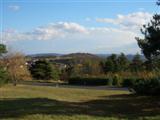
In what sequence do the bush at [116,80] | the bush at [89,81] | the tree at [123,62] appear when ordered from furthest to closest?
the tree at [123,62], the bush at [89,81], the bush at [116,80]

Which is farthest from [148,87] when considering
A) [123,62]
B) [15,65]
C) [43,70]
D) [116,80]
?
[43,70]

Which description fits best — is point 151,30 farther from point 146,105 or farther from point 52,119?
point 52,119

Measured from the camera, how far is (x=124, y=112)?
2017 cm

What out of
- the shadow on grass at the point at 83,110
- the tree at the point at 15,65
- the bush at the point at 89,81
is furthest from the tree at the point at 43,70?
the shadow on grass at the point at 83,110

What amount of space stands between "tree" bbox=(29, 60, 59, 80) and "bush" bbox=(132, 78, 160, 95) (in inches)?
1806

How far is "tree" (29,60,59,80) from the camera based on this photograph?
7675 centimetres

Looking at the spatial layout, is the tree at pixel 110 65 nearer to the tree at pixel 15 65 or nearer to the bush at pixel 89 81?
the bush at pixel 89 81

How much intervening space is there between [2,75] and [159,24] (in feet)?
62.6

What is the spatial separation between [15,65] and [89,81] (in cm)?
1087

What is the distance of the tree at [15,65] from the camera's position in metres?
57.8

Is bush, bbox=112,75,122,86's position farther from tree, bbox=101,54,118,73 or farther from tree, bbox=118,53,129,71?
tree, bbox=118,53,129,71

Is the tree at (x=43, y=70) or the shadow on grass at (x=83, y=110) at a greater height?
the tree at (x=43, y=70)

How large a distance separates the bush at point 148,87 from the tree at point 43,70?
45885 mm

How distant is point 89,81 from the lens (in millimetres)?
58844
